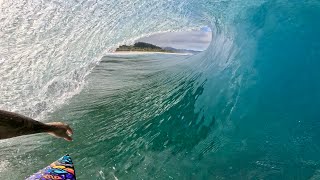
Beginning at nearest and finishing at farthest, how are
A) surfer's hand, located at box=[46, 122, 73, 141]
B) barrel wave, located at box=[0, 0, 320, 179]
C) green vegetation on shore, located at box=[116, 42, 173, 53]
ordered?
surfer's hand, located at box=[46, 122, 73, 141] → barrel wave, located at box=[0, 0, 320, 179] → green vegetation on shore, located at box=[116, 42, 173, 53]

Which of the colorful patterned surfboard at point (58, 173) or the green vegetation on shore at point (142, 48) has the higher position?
the green vegetation on shore at point (142, 48)

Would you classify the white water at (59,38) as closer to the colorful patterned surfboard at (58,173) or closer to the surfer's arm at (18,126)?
the colorful patterned surfboard at (58,173)

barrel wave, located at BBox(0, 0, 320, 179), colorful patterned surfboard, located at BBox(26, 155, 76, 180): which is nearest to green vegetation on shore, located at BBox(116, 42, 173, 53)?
barrel wave, located at BBox(0, 0, 320, 179)

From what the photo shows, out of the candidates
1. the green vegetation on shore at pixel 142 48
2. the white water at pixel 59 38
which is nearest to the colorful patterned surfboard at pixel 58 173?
the white water at pixel 59 38

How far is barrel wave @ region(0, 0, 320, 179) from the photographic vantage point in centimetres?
517

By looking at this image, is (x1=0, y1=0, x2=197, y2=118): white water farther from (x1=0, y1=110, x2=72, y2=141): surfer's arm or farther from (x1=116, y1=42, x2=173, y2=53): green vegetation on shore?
(x1=0, y1=110, x2=72, y2=141): surfer's arm

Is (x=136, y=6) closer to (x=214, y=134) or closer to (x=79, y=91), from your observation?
(x=79, y=91)

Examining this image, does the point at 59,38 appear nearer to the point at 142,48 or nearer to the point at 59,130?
the point at 142,48

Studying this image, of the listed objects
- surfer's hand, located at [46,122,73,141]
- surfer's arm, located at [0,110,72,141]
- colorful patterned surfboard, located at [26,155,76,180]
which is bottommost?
colorful patterned surfboard, located at [26,155,76,180]

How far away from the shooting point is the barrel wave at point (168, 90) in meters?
5.17

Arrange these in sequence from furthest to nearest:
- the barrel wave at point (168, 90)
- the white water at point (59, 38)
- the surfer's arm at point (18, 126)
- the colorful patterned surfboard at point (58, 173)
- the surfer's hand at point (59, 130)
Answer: the white water at point (59, 38), the barrel wave at point (168, 90), the colorful patterned surfboard at point (58, 173), the surfer's hand at point (59, 130), the surfer's arm at point (18, 126)

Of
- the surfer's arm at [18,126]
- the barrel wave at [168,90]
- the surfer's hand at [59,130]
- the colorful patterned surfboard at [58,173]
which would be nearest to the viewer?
the surfer's arm at [18,126]

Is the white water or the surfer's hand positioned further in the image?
the white water

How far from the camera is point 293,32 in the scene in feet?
18.2
